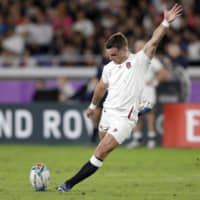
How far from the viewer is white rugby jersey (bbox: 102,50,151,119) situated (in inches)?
307

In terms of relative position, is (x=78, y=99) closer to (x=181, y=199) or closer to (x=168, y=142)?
(x=168, y=142)

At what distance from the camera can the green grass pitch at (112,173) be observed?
7.65 m

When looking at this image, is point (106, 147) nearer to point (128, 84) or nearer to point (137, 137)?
point (128, 84)

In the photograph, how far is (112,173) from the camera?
33.3 ft

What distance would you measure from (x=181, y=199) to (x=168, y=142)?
798cm

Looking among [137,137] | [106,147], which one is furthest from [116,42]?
Answer: [137,137]

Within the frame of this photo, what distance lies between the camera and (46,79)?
1788 cm

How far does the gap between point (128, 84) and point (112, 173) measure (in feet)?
8.98

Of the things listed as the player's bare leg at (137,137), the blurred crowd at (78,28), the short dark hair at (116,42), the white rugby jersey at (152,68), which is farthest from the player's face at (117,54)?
the blurred crowd at (78,28)

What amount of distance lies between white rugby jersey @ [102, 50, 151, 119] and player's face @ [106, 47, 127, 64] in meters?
0.09

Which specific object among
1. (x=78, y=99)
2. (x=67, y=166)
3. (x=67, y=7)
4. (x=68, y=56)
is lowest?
(x=67, y=166)

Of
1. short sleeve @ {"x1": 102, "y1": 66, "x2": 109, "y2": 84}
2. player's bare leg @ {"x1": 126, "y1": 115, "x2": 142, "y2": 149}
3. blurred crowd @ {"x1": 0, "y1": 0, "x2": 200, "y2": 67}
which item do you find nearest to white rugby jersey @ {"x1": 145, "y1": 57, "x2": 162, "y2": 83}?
player's bare leg @ {"x1": 126, "y1": 115, "x2": 142, "y2": 149}

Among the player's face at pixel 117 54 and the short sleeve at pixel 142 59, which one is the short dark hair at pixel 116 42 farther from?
the short sleeve at pixel 142 59

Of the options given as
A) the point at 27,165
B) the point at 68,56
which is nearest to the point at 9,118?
the point at 68,56
